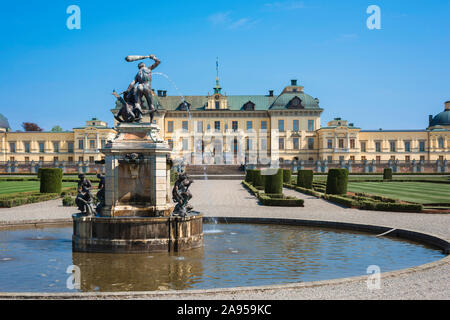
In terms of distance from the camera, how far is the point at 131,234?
34.6 ft

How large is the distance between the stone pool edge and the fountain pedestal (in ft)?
13.0

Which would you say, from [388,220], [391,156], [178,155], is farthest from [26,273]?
[391,156]

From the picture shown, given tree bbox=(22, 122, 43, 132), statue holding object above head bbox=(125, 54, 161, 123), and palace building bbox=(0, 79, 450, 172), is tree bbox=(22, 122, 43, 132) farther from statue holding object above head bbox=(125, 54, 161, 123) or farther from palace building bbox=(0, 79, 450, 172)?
statue holding object above head bbox=(125, 54, 161, 123)

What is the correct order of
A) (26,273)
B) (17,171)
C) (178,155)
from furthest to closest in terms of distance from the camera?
(178,155), (17,171), (26,273)

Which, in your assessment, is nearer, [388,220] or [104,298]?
[104,298]

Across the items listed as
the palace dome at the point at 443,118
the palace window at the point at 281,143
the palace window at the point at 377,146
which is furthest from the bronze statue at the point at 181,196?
the palace dome at the point at 443,118

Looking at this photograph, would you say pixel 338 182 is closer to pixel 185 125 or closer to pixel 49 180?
pixel 49 180

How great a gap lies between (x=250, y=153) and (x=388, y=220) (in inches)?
2362

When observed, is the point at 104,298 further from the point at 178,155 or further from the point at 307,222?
the point at 178,155

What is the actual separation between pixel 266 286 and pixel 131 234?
4.73 meters

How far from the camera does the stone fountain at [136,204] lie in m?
10.6

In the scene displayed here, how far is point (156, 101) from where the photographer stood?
76125 mm
